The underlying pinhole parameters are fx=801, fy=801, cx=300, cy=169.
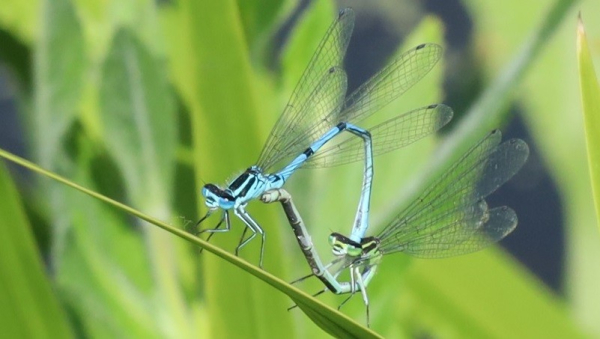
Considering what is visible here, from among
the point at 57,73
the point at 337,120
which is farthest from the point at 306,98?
the point at 57,73

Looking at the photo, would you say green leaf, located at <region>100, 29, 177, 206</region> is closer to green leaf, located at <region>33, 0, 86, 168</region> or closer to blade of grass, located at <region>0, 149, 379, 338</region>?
green leaf, located at <region>33, 0, 86, 168</region>

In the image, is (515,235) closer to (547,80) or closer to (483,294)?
(547,80)

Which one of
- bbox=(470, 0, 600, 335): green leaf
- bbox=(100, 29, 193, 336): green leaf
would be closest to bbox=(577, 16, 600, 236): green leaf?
bbox=(100, 29, 193, 336): green leaf

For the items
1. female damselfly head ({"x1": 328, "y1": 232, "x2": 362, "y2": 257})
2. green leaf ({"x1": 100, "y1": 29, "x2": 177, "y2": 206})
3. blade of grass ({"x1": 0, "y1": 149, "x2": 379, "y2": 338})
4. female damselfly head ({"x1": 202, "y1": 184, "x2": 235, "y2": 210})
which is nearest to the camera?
blade of grass ({"x1": 0, "y1": 149, "x2": 379, "y2": 338})

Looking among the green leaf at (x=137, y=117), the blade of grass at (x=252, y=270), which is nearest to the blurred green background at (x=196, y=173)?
the green leaf at (x=137, y=117)

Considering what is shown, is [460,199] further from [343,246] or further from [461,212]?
[343,246]

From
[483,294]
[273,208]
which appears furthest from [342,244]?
[483,294]

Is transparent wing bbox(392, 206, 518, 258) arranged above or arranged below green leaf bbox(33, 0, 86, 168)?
below
